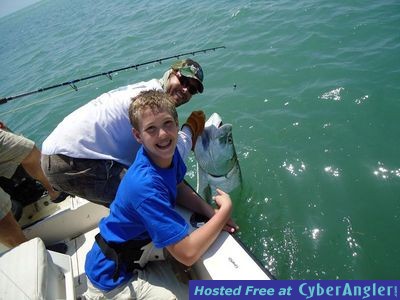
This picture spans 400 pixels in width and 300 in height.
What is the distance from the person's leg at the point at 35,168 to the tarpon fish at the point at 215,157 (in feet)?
6.18

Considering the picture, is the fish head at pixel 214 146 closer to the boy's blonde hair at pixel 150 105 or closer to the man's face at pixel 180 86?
the man's face at pixel 180 86

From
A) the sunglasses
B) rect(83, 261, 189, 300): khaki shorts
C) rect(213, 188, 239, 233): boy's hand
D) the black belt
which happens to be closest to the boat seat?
rect(83, 261, 189, 300): khaki shorts

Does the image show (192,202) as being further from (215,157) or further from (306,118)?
(306,118)

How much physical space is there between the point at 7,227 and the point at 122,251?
162 centimetres

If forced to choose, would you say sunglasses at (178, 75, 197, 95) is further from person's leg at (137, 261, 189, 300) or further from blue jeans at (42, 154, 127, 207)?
person's leg at (137, 261, 189, 300)

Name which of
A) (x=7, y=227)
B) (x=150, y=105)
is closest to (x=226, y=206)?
(x=150, y=105)

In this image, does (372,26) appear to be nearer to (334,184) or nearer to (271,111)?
(271,111)

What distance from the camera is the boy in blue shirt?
223 centimetres

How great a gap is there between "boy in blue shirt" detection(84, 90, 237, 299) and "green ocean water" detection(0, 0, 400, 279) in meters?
1.71

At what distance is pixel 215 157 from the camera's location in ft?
12.2

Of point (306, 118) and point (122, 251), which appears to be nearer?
point (122, 251)

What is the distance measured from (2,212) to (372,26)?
8.03m

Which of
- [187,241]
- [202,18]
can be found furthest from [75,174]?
[202,18]

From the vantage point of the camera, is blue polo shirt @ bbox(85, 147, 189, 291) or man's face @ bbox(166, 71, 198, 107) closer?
blue polo shirt @ bbox(85, 147, 189, 291)
